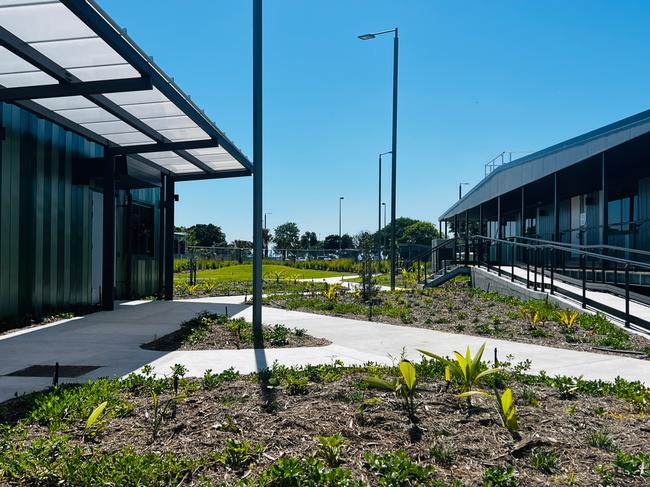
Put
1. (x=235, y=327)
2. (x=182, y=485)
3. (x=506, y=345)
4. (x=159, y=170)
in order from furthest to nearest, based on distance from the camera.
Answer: (x=159, y=170)
(x=235, y=327)
(x=506, y=345)
(x=182, y=485)

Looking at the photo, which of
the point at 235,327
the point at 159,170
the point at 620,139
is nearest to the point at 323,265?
the point at 159,170

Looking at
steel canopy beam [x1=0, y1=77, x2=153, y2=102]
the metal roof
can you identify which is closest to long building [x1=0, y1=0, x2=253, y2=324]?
steel canopy beam [x1=0, y1=77, x2=153, y2=102]

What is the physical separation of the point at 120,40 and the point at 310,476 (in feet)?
21.1

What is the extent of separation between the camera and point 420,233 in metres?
114

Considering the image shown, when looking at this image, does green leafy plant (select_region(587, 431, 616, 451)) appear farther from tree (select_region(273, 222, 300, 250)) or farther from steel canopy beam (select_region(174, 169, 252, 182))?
tree (select_region(273, 222, 300, 250))

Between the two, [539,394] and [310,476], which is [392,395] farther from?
[310,476]

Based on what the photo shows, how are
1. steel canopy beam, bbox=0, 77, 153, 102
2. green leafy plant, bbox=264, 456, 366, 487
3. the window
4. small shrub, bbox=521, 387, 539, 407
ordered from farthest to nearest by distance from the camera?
the window → steel canopy beam, bbox=0, 77, 153, 102 → small shrub, bbox=521, 387, 539, 407 → green leafy plant, bbox=264, 456, 366, 487

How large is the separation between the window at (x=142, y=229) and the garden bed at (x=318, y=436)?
10.7 m

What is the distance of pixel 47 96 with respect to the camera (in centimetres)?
827

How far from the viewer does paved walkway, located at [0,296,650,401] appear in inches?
232

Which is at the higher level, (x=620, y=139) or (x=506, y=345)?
(x=620, y=139)

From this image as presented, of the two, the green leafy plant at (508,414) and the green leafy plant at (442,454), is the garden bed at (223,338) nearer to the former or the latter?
the green leafy plant at (508,414)

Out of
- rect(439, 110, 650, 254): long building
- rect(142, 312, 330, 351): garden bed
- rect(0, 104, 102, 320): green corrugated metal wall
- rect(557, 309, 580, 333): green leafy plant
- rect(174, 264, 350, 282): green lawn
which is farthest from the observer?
rect(174, 264, 350, 282): green lawn

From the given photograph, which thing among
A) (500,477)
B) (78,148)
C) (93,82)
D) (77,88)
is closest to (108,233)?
(78,148)
